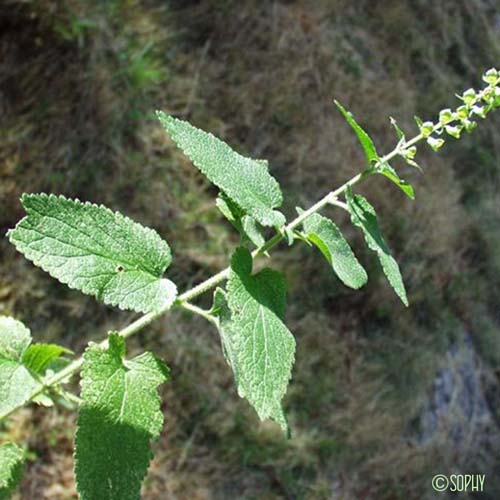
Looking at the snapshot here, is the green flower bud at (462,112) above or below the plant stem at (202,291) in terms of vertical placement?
above

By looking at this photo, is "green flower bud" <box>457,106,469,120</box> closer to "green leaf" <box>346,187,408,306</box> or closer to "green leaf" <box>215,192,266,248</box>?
"green leaf" <box>346,187,408,306</box>

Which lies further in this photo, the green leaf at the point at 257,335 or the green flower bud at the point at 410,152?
the green flower bud at the point at 410,152

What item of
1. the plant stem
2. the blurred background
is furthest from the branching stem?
the blurred background

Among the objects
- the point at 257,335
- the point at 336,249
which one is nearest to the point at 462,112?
the point at 336,249

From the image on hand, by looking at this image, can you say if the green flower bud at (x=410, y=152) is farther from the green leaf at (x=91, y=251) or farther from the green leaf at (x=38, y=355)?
the green leaf at (x=38, y=355)

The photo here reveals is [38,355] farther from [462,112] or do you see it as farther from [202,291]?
[462,112]

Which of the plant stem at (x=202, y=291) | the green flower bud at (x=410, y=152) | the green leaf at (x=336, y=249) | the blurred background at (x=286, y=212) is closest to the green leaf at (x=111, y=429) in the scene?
the plant stem at (x=202, y=291)

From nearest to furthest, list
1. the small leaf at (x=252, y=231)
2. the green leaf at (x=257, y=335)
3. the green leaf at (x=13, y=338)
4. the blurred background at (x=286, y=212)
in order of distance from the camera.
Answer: the green leaf at (x=257, y=335)
the small leaf at (x=252, y=231)
the green leaf at (x=13, y=338)
the blurred background at (x=286, y=212)
